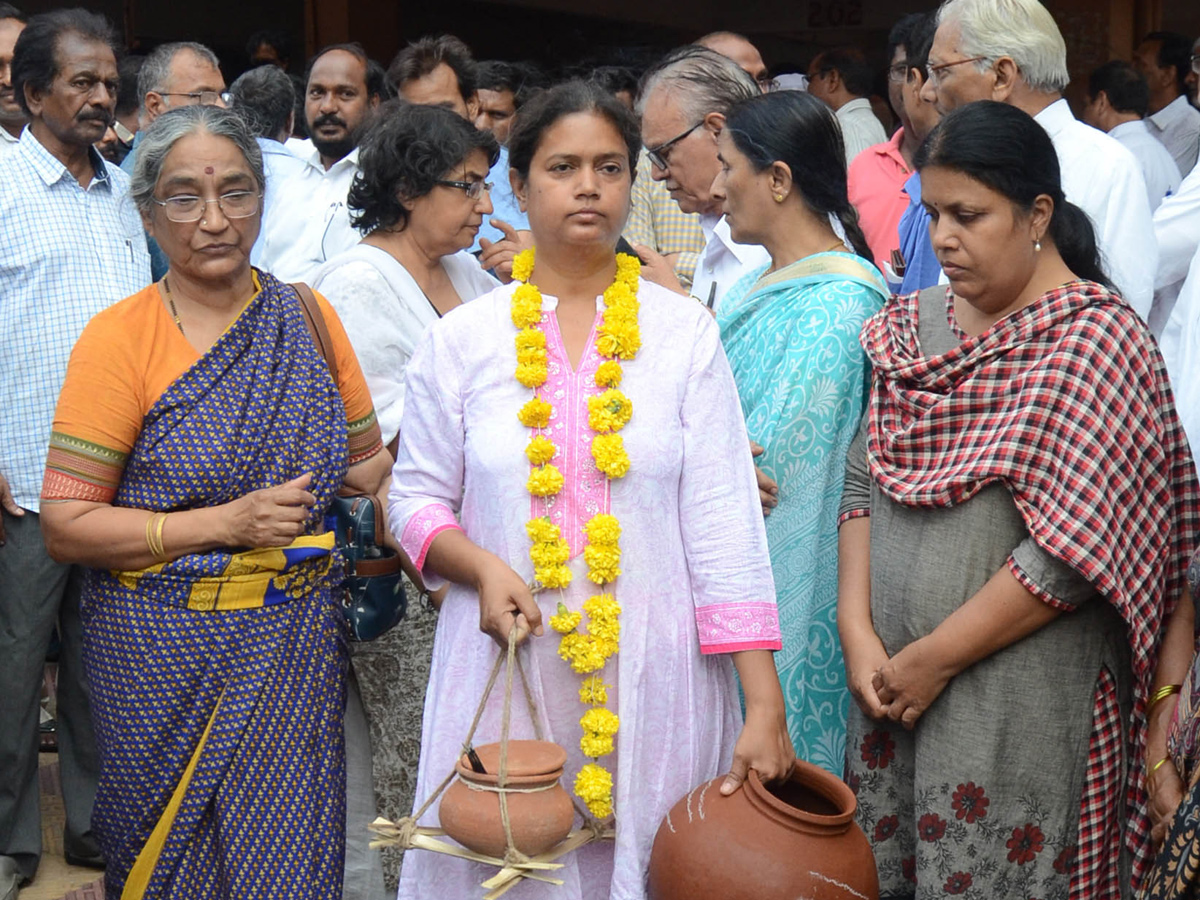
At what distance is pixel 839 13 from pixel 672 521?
11.0 meters

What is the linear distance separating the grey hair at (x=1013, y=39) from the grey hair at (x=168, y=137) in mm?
2290

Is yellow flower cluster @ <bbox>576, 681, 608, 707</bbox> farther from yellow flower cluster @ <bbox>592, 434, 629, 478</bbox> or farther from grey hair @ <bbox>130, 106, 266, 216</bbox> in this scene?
grey hair @ <bbox>130, 106, 266, 216</bbox>

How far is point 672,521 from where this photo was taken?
302 cm

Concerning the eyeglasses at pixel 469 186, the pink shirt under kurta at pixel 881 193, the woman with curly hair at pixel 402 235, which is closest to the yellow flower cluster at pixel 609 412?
the woman with curly hair at pixel 402 235

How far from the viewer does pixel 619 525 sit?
296 cm

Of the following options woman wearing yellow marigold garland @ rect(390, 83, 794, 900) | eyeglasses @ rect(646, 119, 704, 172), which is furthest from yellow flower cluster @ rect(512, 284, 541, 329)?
eyeglasses @ rect(646, 119, 704, 172)

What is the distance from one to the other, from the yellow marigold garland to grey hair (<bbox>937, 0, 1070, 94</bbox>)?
82.3 inches

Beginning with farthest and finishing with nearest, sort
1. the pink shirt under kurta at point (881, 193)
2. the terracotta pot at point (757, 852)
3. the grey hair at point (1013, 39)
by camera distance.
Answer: the pink shirt under kurta at point (881, 193), the grey hair at point (1013, 39), the terracotta pot at point (757, 852)

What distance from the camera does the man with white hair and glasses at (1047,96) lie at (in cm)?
427

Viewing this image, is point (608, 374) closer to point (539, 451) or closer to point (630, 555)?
point (539, 451)

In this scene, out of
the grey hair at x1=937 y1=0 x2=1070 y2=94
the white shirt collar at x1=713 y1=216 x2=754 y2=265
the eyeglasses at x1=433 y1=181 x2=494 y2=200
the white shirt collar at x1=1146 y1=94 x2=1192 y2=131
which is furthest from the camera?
the white shirt collar at x1=1146 y1=94 x2=1192 y2=131

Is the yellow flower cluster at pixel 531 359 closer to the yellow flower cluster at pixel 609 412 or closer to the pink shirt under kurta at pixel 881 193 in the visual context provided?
the yellow flower cluster at pixel 609 412

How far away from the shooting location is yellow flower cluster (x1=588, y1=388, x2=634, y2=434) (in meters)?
2.95

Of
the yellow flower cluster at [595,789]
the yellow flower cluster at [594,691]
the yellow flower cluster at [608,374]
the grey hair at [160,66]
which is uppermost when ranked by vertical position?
the grey hair at [160,66]
